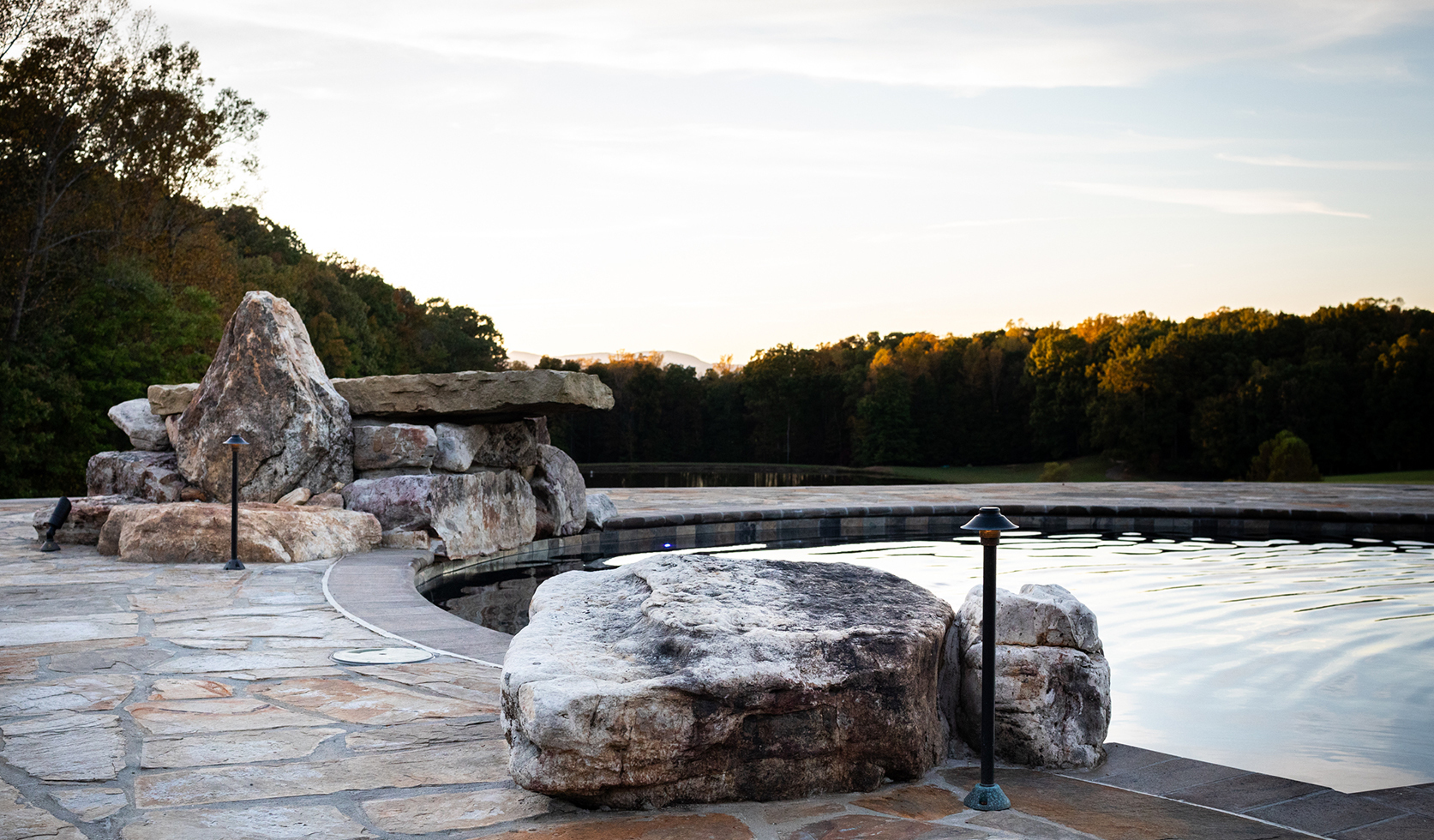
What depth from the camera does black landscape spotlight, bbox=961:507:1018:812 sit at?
8.84 ft

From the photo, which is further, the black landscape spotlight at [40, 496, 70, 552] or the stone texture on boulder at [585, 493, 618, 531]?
the stone texture on boulder at [585, 493, 618, 531]

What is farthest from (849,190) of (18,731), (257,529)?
(18,731)

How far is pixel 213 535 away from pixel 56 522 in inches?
73.6

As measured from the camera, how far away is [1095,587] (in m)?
8.37

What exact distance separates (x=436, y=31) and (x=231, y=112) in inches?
562

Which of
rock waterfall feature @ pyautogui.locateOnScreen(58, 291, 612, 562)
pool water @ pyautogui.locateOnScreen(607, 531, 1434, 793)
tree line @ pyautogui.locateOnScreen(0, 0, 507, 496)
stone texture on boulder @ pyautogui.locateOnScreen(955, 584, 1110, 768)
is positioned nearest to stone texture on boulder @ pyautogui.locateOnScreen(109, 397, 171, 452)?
rock waterfall feature @ pyautogui.locateOnScreen(58, 291, 612, 562)

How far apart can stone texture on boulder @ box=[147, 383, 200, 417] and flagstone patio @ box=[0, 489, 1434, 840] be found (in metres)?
5.91

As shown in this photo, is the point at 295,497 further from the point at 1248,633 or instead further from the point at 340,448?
the point at 1248,633

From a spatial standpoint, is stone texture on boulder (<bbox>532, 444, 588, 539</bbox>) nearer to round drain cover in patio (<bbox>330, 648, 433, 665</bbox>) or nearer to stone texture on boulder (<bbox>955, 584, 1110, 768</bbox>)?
round drain cover in patio (<bbox>330, 648, 433, 665</bbox>)

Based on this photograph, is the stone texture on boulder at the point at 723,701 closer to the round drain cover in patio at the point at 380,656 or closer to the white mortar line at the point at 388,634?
the white mortar line at the point at 388,634

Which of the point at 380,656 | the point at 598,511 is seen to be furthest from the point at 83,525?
the point at 380,656

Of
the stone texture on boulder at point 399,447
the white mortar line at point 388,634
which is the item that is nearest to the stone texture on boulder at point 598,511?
the stone texture on boulder at point 399,447

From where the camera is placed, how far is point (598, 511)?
11.3m

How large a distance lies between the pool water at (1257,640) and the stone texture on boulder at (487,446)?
2.59 meters
